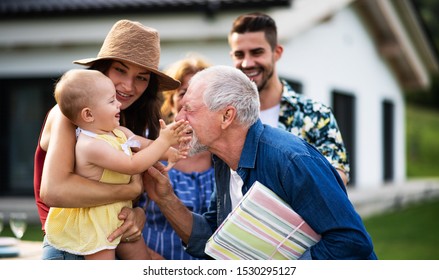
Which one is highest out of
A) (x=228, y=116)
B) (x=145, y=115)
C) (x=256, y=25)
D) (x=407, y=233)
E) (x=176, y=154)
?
(x=256, y=25)

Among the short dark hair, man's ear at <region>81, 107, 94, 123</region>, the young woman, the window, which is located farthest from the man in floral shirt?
the window

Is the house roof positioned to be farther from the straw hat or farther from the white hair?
the white hair

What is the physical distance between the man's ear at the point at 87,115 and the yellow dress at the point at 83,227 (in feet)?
0.28

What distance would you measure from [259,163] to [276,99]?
149 centimetres

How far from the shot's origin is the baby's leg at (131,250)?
352 centimetres

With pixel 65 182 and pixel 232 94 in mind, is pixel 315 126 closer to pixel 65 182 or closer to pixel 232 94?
pixel 232 94

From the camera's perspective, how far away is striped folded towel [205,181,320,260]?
3.08m

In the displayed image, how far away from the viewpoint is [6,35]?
10.8 metres

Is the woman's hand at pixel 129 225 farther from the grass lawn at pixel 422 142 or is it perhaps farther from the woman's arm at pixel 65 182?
the grass lawn at pixel 422 142

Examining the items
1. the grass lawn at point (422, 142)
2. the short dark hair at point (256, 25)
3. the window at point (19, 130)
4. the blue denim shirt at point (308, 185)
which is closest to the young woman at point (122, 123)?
the blue denim shirt at point (308, 185)

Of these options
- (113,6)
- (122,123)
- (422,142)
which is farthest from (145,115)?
(422,142)

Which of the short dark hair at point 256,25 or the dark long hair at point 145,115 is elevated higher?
the short dark hair at point 256,25

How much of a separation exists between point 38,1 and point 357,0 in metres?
6.85

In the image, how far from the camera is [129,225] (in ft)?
11.0
